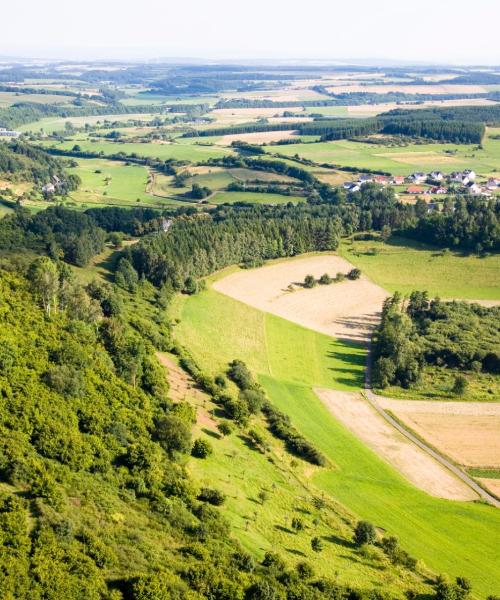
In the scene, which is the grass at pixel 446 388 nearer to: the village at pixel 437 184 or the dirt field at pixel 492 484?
the dirt field at pixel 492 484

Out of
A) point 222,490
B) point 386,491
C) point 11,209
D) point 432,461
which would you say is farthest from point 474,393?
point 11,209

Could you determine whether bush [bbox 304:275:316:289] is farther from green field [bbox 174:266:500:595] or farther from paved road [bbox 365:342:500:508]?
paved road [bbox 365:342:500:508]

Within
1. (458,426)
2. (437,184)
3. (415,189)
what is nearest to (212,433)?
(458,426)

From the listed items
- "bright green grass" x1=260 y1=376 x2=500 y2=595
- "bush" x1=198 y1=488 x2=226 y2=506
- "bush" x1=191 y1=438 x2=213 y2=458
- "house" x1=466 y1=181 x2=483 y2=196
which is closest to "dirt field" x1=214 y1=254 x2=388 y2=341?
"bright green grass" x1=260 y1=376 x2=500 y2=595

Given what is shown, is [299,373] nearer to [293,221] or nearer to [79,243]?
[79,243]

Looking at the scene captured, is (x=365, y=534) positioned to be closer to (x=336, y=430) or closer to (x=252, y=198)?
(x=336, y=430)

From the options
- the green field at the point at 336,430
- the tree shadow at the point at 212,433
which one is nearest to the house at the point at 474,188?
the green field at the point at 336,430
